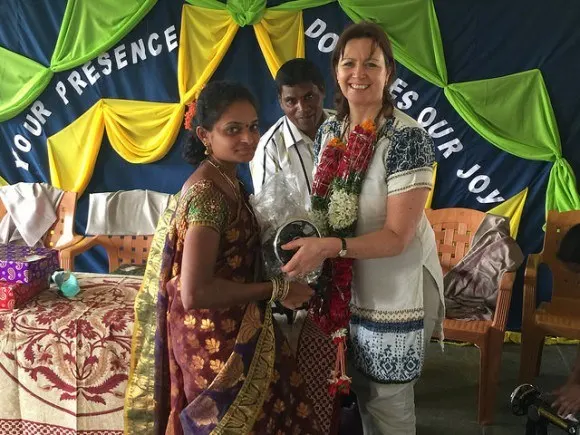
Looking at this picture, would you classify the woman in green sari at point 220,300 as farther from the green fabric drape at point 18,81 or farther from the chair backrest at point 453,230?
the green fabric drape at point 18,81

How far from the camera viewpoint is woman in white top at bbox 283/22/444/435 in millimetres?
1672

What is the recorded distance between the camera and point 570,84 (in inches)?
142

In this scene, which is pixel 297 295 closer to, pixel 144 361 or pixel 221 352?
pixel 221 352

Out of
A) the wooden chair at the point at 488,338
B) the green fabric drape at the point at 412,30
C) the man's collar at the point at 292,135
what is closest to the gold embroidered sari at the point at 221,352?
the man's collar at the point at 292,135

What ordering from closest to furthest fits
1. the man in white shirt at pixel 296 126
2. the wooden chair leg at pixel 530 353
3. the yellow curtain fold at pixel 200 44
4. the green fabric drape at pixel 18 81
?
the man in white shirt at pixel 296 126 → the wooden chair leg at pixel 530 353 → the yellow curtain fold at pixel 200 44 → the green fabric drape at pixel 18 81

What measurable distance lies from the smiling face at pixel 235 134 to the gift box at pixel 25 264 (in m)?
1.06

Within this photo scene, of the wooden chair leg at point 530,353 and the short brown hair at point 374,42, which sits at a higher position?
the short brown hair at point 374,42

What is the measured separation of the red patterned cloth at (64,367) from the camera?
84.1 inches

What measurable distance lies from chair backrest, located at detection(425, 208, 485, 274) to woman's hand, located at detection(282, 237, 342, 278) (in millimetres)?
2298

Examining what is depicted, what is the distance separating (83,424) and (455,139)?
290cm

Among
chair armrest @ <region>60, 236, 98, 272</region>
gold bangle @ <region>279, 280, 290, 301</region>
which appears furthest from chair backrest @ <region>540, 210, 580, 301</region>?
chair armrest @ <region>60, 236, 98, 272</region>

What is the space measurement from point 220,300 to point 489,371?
1.93m

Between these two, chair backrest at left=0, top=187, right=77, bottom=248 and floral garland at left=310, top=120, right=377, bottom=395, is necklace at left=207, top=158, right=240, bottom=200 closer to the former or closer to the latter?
floral garland at left=310, top=120, right=377, bottom=395

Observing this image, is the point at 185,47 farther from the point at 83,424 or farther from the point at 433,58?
the point at 83,424
